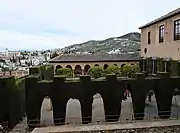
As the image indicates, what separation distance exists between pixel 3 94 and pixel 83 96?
467 cm

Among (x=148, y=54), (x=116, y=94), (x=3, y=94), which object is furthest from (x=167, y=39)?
(x=3, y=94)

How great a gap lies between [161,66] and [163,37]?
365 cm

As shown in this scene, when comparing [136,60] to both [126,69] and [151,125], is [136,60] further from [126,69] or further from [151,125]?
[151,125]

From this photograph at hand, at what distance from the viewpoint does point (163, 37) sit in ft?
94.4

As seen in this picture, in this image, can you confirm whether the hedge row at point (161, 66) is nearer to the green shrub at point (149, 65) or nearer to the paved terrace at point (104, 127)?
the green shrub at point (149, 65)

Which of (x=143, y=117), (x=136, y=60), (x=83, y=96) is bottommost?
(x=143, y=117)

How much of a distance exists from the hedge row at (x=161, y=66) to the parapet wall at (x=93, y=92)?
7954mm

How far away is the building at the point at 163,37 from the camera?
82.9 ft

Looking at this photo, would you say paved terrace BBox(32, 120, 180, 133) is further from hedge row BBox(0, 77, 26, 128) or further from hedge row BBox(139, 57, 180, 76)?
hedge row BBox(139, 57, 180, 76)

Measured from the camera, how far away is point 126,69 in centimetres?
3428

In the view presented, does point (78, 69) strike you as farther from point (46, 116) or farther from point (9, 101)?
point (9, 101)

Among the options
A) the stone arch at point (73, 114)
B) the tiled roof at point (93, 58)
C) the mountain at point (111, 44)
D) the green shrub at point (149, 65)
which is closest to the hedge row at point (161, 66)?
the green shrub at point (149, 65)

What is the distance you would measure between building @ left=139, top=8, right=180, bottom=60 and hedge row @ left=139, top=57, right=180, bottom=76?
78cm

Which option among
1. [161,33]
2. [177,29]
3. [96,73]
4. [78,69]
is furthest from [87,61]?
[177,29]
